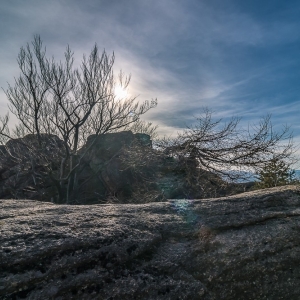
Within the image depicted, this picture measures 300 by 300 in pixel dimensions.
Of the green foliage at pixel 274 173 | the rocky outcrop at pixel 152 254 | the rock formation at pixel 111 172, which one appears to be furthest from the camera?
the rock formation at pixel 111 172

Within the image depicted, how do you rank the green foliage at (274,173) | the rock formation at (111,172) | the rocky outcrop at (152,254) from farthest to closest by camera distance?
the rock formation at (111,172)
the green foliage at (274,173)
the rocky outcrop at (152,254)

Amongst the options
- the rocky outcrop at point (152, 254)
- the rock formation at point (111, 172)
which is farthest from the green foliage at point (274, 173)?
the rocky outcrop at point (152, 254)

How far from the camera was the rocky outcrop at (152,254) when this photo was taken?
1.53m

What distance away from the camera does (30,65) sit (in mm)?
11695

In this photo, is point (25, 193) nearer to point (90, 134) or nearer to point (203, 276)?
point (90, 134)

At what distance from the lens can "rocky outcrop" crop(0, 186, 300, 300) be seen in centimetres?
153

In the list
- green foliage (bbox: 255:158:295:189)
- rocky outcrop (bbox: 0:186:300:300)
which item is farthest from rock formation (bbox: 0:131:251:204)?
rocky outcrop (bbox: 0:186:300:300)

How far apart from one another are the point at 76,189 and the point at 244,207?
13.0m

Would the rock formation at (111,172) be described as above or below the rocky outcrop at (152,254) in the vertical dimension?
above

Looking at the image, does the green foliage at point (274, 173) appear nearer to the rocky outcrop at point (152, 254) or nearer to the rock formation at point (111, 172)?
the rock formation at point (111, 172)

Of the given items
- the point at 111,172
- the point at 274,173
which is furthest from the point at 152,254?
the point at 111,172

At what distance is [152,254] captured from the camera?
6.14 feet

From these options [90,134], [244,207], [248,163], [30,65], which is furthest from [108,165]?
[244,207]

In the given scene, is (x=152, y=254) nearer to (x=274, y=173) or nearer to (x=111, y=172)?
(x=274, y=173)
